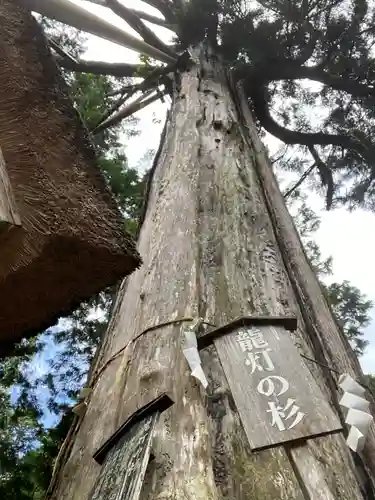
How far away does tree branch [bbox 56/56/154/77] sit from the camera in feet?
17.5

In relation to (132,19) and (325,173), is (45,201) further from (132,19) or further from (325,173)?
(325,173)

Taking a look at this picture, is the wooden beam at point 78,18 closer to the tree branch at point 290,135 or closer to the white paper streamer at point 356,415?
the white paper streamer at point 356,415

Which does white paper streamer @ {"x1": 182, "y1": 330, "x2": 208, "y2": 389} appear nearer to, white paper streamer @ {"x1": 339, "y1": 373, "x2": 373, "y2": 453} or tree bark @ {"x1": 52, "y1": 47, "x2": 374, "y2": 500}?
tree bark @ {"x1": 52, "y1": 47, "x2": 374, "y2": 500}

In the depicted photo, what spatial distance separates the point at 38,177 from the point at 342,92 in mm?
5383

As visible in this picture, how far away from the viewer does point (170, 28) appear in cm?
647

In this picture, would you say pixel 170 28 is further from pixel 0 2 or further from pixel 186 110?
pixel 0 2

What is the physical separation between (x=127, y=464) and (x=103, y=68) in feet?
A: 16.6

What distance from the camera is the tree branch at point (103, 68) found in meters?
5.33

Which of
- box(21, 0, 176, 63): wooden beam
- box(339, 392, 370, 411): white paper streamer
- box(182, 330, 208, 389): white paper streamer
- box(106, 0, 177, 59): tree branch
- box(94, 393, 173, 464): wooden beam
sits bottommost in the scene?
box(339, 392, 370, 411): white paper streamer

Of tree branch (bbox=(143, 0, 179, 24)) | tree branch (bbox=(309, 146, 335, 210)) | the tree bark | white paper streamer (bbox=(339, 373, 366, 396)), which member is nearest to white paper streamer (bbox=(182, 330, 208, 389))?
the tree bark

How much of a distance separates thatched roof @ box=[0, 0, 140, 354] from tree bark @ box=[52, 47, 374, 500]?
0.40 meters

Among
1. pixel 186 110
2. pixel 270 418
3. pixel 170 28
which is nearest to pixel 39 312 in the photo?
pixel 270 418

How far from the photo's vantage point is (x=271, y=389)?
1.53m

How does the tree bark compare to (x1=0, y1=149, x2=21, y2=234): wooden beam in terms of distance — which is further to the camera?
the tree bark
